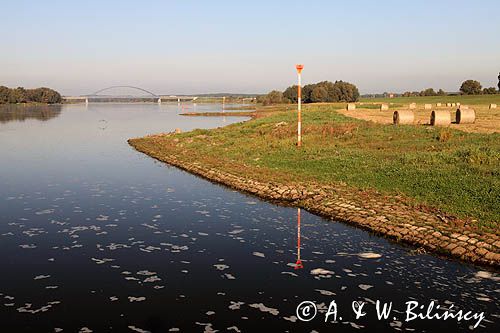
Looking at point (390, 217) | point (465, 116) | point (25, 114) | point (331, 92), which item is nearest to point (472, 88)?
point (331, 92)

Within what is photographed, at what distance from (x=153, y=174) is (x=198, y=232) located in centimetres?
1283

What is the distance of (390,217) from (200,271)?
7018 millimetres

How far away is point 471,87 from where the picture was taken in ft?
529

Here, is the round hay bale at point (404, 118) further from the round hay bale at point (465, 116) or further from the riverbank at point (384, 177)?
the round hay bale at point (465, 116)

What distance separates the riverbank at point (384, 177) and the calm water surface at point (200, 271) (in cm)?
115

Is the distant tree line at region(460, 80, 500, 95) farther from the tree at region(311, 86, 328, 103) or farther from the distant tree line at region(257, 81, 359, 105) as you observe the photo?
the tree at region(311, 86, 328, 103)

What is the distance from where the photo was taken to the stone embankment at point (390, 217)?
11977mm

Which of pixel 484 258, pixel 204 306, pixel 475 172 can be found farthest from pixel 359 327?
pixel 475 172

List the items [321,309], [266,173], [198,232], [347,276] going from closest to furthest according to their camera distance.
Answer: [321,309] < [347,276] < [198,232] < [266,173]

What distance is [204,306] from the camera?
914cm

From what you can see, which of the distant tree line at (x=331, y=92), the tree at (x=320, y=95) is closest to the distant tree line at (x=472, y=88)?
→ the distant tree line at (x=331, y=92)

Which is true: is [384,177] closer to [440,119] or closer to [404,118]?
[440,119]

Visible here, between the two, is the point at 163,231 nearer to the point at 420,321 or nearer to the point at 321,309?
the point at 321,309

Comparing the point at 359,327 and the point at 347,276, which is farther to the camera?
the point at 347,276
